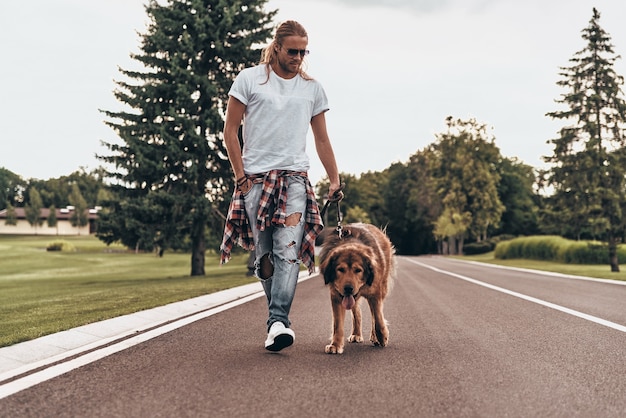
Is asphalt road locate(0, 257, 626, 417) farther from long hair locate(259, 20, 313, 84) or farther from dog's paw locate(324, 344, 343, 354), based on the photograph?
long hair locate(259, 20, 313, 84)

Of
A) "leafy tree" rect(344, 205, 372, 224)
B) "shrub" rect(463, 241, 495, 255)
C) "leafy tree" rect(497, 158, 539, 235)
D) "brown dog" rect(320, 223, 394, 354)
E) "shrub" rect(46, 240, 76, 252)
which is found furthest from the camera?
"leafy tree" rect(344, 205, 372, 224)

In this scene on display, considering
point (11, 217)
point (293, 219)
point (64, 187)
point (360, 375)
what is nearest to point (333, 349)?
point (360, 375)

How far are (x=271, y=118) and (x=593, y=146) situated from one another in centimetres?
2782

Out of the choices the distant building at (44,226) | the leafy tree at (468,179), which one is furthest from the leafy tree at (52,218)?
the leafy tree at (468,179)

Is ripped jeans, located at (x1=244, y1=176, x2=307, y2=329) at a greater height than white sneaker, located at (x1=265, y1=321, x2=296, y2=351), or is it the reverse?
ripped jeans, located at (x1=244, y1=176, x2=307, y2=329)

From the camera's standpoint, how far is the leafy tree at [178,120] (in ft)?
72.5

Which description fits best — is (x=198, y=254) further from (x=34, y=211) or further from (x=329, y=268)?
(x=34, y=211)

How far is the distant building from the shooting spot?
4409 inches

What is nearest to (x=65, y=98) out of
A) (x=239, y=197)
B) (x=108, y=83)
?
(x=108, y=83)

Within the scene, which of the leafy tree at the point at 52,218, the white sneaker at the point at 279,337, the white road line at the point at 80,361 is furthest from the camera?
the leafy tree at the point at 52,218

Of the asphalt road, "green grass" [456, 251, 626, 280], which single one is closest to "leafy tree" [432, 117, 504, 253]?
"green grass" [456, 251, 626, 280]

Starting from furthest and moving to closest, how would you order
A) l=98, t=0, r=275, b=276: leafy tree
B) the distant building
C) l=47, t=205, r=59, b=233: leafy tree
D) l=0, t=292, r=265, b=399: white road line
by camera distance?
the distant building
l=47, t=205, r=59, b=233: leafy tree
l=98, t=0, r=275, b=276: leafy tree
l=0, t=292, r=265, b=399: white road line

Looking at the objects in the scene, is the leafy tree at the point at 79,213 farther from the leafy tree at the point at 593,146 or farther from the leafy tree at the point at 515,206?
the leafy tree at the point at 593,146

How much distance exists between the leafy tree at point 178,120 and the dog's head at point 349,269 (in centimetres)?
1771
